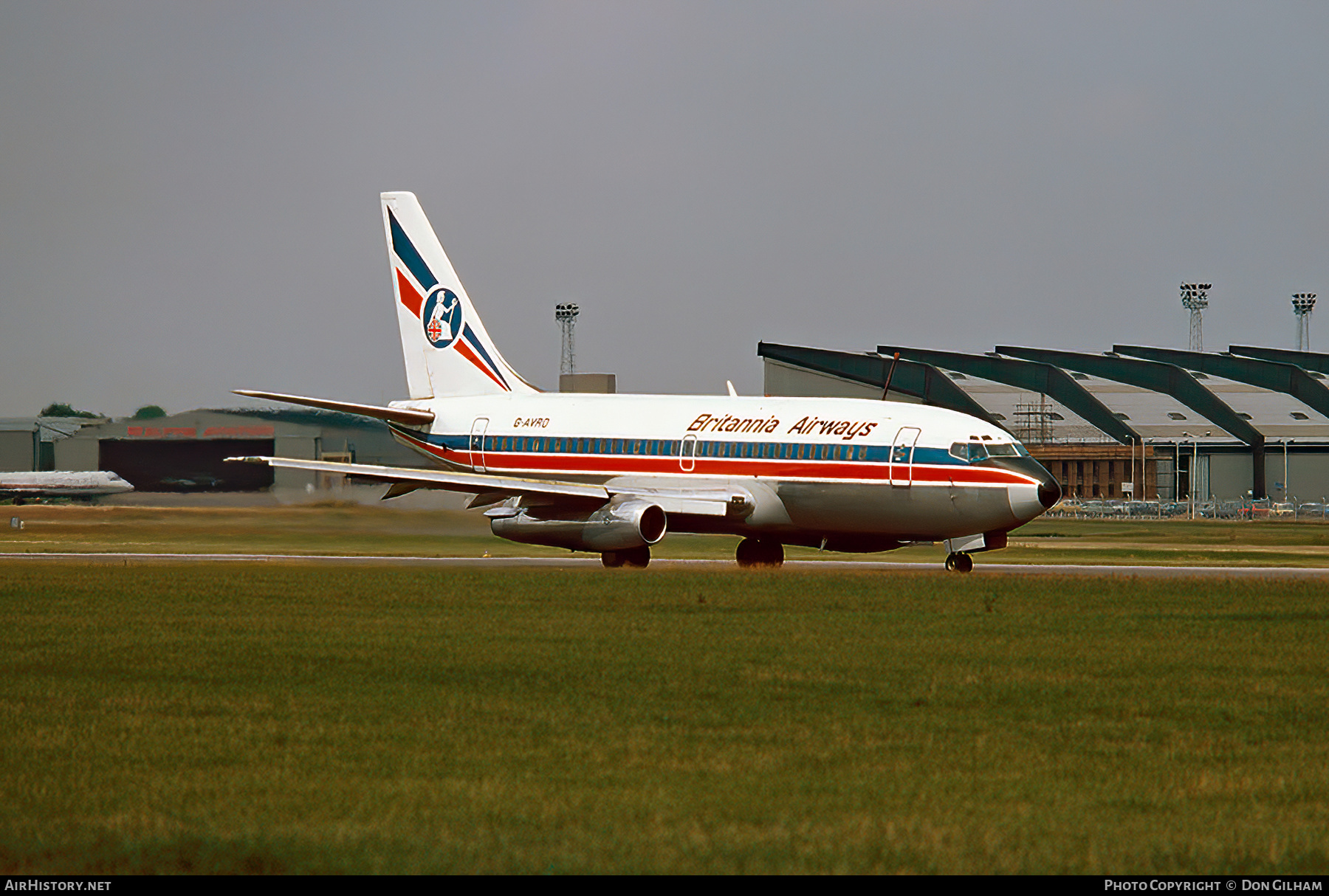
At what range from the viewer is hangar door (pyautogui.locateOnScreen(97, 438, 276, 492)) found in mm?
118500

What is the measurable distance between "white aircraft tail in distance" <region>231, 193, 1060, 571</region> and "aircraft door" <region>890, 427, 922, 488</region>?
0.11 feet

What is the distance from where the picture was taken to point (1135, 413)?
129875 millimetres

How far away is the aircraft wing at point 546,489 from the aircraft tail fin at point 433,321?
21.4 feet

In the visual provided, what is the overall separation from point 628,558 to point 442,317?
12.2 m

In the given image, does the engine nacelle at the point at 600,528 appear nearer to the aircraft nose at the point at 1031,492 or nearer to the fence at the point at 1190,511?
the aircraft nose at the point at 1031,492

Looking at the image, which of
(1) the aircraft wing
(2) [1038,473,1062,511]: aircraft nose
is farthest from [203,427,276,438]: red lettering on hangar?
(2) [1038,473,1062,511]: aircraft nose

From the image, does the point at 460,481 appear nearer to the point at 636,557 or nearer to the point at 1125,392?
the point at 636,557

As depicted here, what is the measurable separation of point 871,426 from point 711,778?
26521 millimetres

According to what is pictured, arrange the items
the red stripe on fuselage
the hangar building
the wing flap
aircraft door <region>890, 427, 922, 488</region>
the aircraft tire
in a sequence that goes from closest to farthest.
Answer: the red stripe on fuselage → aircraft door <region>890, 427, 922, 488</region> → the wing flap → the aircraft tire → the hangar building

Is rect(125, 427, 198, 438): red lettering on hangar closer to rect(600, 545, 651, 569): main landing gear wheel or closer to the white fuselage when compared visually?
the white fuselage

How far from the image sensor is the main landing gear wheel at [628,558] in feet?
133

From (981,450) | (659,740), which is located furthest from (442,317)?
(659,740)

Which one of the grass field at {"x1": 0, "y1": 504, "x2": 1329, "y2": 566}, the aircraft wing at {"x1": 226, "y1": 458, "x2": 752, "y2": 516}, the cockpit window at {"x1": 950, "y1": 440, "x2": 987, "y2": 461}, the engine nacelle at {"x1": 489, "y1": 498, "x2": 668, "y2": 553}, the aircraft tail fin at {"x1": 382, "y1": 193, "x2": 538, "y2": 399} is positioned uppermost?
the aircraft tail fin at {"x1": 382, "y1": 193, "x2": 538, "y2": 399}
